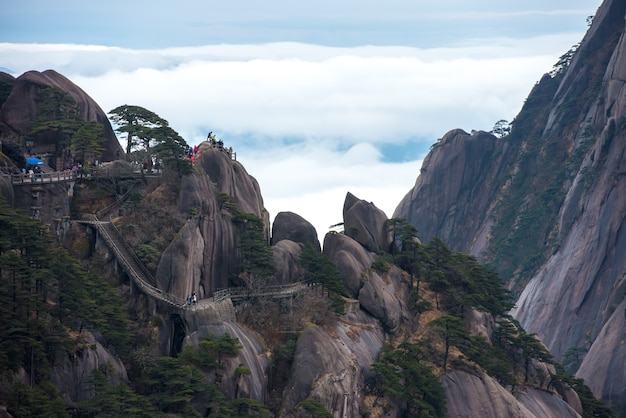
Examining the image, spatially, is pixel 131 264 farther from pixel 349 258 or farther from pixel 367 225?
pixel 367 225

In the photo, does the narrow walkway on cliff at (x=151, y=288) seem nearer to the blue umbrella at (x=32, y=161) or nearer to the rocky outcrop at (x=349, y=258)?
the rocky outcrop at (x=349, y=258)

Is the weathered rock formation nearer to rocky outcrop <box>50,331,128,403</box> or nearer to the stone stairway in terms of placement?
the stone stairway

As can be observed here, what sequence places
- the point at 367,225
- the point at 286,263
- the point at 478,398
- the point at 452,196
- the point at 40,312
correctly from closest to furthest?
1. the point at 40,312
2. the point at 286,263
3. the point at 478,398
4. the point at 367,225
5. the point at 452,196

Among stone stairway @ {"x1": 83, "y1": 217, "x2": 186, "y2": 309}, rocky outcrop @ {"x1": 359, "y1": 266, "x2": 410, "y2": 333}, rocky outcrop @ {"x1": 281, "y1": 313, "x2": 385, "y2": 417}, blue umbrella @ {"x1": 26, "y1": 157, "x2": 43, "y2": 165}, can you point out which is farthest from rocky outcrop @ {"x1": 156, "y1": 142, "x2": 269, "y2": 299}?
blue umbrella @ {"x1": 26, "y1": 157, "x2": 43, "y2": 165}

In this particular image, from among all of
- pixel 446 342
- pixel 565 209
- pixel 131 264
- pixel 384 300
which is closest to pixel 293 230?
pixel 384 300

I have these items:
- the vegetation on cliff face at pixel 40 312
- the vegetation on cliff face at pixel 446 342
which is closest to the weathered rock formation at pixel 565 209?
the vegetation on cliff face at pixel 446 342

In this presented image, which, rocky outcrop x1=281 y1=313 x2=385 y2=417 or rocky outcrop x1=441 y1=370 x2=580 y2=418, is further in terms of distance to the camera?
rocky outcrop x1=441 y1=370 x2=580 y2=418

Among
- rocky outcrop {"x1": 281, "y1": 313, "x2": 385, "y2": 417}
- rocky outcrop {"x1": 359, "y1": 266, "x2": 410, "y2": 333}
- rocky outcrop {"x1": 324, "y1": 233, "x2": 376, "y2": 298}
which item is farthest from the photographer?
rocky outcrop {"x1": 324, "y1": 233, "x2": 376, "y2": 298}
